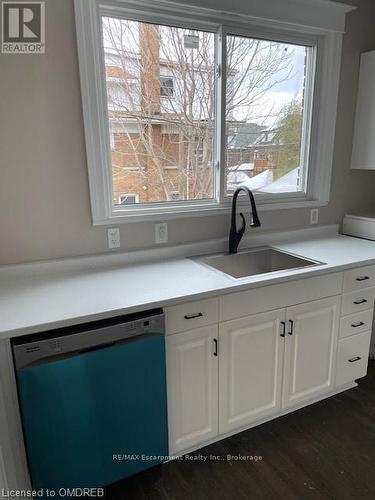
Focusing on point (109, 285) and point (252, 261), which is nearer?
point (109, 285)

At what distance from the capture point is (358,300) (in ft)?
6.77

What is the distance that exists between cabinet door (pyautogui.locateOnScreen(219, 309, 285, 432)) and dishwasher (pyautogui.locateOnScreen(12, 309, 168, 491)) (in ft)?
1.13

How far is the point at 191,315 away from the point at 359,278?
3.57 ft

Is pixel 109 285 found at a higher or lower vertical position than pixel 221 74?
lower

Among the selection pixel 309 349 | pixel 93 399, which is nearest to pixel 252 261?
pixel 309 349

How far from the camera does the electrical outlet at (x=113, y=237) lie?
1.92 m

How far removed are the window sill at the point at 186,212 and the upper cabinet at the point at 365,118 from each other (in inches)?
17.9

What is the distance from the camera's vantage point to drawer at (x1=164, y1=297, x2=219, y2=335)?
4.99 feet

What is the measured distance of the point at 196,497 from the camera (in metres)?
1.56

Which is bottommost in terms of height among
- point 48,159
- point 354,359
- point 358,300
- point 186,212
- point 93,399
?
point 354,359

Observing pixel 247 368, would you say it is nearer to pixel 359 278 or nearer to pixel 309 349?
pixel 309 349

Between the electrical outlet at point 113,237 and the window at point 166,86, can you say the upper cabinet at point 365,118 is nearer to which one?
the window at point 166,86

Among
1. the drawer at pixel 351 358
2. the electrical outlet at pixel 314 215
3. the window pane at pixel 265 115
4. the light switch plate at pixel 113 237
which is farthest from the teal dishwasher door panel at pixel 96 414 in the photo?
the electrical outlet at pixel 314 215

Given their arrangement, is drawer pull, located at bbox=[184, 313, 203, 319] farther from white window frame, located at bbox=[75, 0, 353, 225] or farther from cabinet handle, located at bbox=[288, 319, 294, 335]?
white window frame, located at bbox=[75, 0, 353, 225]
